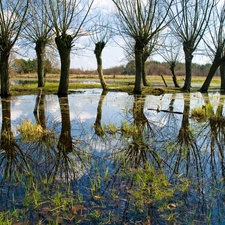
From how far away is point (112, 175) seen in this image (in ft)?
14.1

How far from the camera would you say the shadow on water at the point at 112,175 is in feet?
10.3

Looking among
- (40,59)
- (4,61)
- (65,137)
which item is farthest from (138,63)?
(65,137)

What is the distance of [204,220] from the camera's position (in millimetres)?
3014

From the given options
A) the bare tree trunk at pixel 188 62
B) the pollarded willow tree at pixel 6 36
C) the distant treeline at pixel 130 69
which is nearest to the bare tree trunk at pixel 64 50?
the pollarded willow tree at pixel 6 36

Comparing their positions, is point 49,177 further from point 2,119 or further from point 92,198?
point 2,119

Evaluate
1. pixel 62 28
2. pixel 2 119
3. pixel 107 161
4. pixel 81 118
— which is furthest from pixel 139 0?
pixel 107 161

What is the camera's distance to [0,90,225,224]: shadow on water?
3.14m

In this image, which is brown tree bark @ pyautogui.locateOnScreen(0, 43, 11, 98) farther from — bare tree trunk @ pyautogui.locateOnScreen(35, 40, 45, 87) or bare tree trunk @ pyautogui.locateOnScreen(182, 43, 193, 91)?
bare tree trunk @ pyautogui.locateOnScreen(182, 43, 193, 91)

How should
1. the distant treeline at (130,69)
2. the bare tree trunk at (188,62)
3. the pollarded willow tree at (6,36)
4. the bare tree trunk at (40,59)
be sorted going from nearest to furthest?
the pollarded willow tree at (6,36), the bare tree trunk at (188,62), the bare tree trunk at (40,59), the distant treeline at (130,69)

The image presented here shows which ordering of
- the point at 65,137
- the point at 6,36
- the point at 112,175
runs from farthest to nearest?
the point at 6,36, the point at 65,137, the point at 112,175

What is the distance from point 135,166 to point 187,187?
1.06 meters

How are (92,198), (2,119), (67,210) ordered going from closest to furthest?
1. (67,210)
2. (92,198)
3. (2,119)

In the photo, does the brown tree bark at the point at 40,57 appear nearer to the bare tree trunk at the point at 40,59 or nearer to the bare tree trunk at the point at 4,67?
the bare tree trunk at the point at 40,59

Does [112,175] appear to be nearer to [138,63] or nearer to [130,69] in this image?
[138,63]
